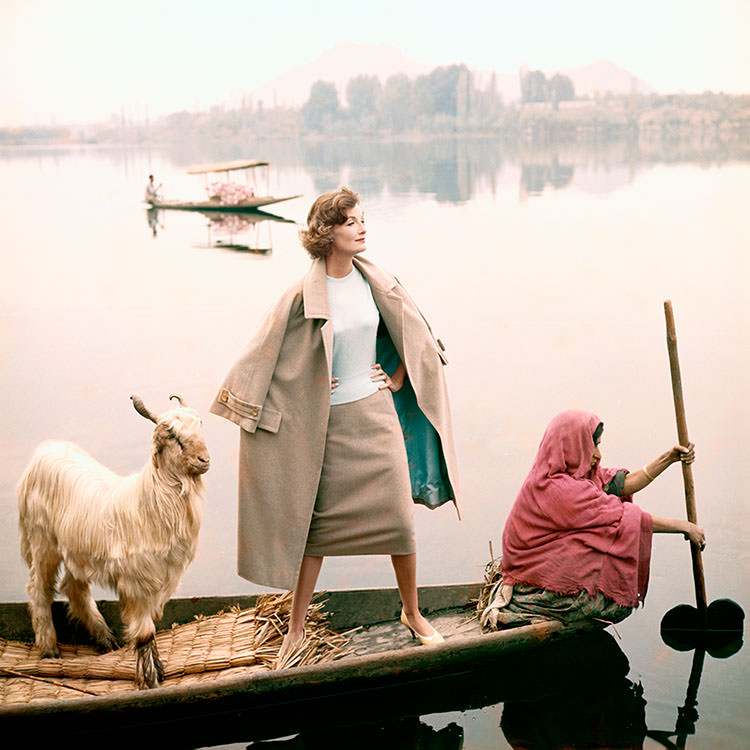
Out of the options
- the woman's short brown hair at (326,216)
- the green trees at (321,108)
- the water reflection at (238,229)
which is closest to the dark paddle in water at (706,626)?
the woman's short brown hair at (326,216)

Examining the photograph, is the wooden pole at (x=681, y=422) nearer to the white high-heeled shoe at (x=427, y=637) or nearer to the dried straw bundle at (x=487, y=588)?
the dried straw bundle at (x=487, y=588)

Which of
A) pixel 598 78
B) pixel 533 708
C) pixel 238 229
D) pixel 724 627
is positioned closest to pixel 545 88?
pixel 598 78

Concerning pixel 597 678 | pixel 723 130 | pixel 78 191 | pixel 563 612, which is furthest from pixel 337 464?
pixel 78 191

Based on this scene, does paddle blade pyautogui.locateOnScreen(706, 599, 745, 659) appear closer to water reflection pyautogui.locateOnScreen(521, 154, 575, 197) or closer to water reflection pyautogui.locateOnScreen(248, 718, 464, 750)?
water reflection pyautogui.locateOnScreen(248, 718, 464, 750)

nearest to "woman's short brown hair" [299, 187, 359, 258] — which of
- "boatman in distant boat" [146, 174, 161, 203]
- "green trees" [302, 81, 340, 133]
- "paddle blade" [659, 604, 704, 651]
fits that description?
"paddle blade" [659, 604, 704, 651]

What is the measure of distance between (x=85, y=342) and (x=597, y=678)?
7.75 m

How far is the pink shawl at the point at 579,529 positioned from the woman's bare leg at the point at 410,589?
40 centimetres

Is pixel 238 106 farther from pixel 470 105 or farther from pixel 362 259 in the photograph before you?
pixel 362 259

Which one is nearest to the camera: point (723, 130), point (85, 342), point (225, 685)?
point (225, 685)

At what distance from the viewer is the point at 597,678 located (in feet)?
13.9

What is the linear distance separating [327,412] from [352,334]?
0.28 m

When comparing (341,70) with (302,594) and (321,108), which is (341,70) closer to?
(321,108)

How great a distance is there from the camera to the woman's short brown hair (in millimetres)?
3572

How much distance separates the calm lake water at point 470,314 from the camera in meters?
5.40
